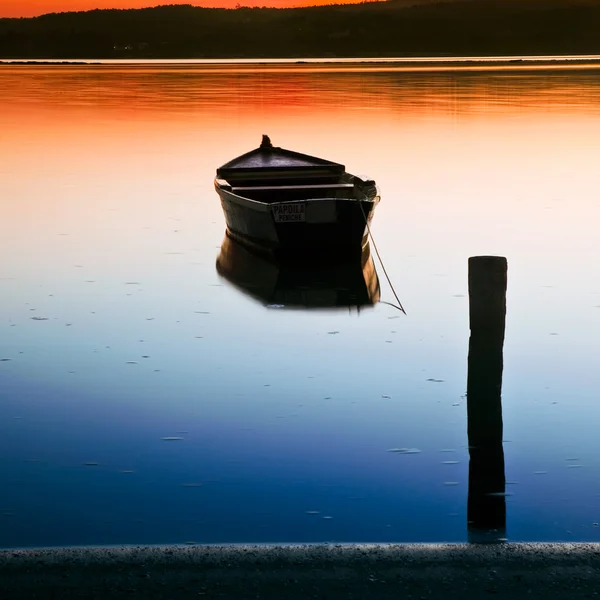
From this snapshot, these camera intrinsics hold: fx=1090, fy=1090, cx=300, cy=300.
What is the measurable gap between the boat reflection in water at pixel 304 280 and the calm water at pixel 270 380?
328mm

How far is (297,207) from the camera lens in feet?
54.1

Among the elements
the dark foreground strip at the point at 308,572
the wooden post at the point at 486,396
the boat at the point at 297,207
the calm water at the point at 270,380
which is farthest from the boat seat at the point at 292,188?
the dark foreground strip at the point at 308,572

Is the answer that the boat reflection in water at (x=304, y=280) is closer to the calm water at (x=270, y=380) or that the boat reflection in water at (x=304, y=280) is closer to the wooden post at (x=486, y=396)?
the calm water at (x=270, y=380)

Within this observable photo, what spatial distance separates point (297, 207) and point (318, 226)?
0.50 m

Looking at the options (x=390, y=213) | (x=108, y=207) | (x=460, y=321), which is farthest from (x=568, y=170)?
(x=460, y=321)

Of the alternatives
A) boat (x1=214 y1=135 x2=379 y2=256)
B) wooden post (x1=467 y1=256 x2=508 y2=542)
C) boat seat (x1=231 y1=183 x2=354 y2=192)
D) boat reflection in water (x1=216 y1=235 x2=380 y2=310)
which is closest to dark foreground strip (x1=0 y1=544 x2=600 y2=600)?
wooden post (x1=467 y1=256 x2=508 y2=542)

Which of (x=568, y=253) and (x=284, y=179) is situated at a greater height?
(x=284, y=179)

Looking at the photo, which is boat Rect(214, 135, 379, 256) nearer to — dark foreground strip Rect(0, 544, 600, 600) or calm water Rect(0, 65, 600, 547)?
calm water Rect(0, 65, 600, 547)

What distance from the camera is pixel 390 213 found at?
2489cm

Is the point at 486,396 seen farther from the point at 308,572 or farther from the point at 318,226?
the point at 318,226

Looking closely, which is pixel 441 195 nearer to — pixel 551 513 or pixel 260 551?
pixel 551 513

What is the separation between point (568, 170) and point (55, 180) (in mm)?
15368

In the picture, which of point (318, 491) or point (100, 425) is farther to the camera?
point (100, 425)

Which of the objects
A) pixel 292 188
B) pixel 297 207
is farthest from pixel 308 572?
pixel 292 188
